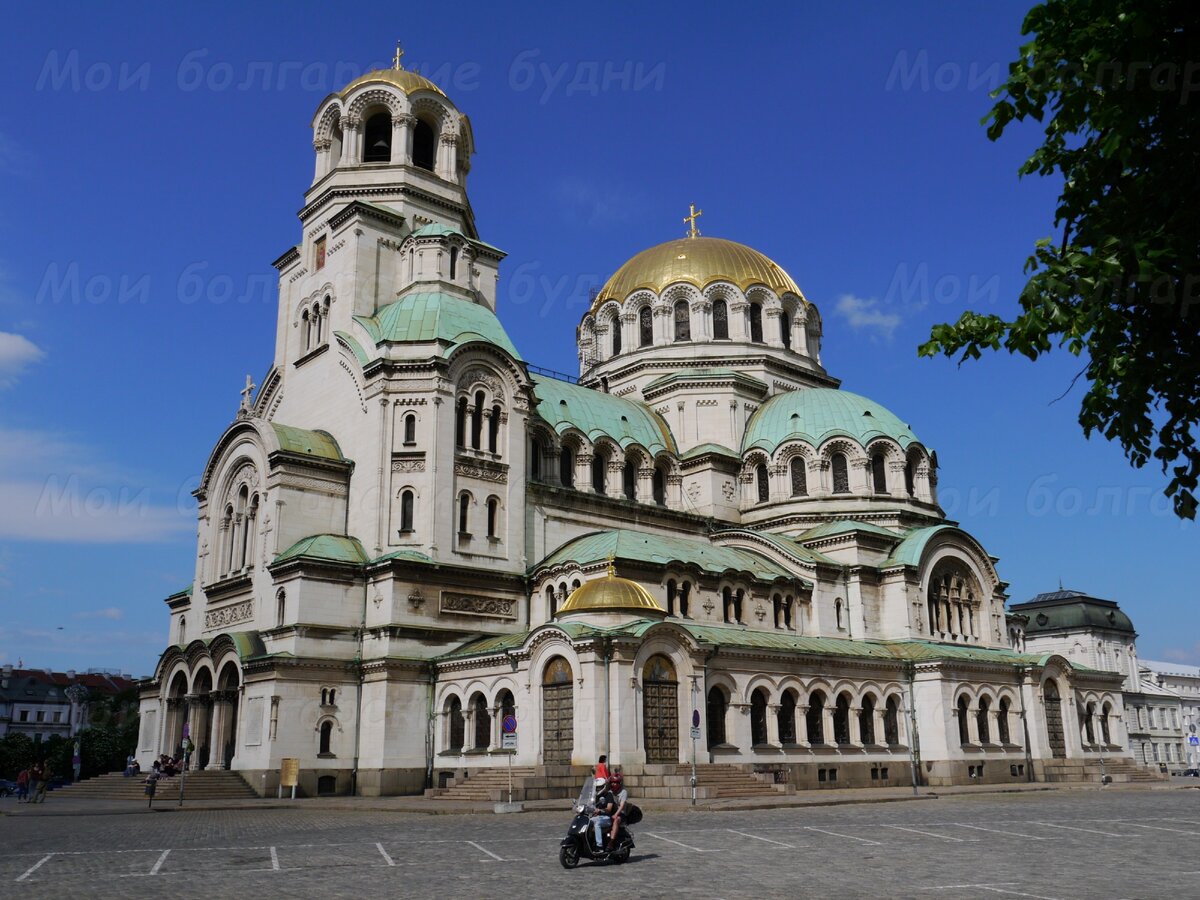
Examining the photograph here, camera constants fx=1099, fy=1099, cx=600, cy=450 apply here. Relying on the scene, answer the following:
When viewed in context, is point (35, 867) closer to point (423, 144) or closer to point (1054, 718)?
point (423, 144)

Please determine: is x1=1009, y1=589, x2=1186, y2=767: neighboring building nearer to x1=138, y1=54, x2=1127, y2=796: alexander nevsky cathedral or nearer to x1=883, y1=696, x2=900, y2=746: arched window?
x1=138, y1=54, x2=1127, y2=796: alexander nevsky cathedral

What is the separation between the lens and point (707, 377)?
55.1 meters

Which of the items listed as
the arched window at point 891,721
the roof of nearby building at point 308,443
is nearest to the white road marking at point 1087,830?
the arched window at point 891,721

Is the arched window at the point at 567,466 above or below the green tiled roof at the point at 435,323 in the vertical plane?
below

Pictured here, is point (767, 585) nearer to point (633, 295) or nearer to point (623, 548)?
point (623, 548)

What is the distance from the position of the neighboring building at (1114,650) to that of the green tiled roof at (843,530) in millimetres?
40102

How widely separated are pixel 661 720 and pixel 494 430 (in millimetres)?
14357

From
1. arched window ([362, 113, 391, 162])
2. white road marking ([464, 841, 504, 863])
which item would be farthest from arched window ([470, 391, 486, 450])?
white road marking ([464, 841, 504, 863])

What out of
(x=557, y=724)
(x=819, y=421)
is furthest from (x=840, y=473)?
(x=557, y=724)

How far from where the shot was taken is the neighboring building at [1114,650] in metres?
84.7

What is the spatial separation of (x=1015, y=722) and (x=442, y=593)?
2463cm

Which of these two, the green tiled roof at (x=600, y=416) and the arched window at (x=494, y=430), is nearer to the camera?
the arched window at (x=494, y=430)

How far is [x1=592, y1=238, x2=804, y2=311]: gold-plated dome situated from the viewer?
58.2m

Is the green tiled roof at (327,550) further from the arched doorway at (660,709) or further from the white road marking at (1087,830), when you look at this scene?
the white road marking at (1087,830)
